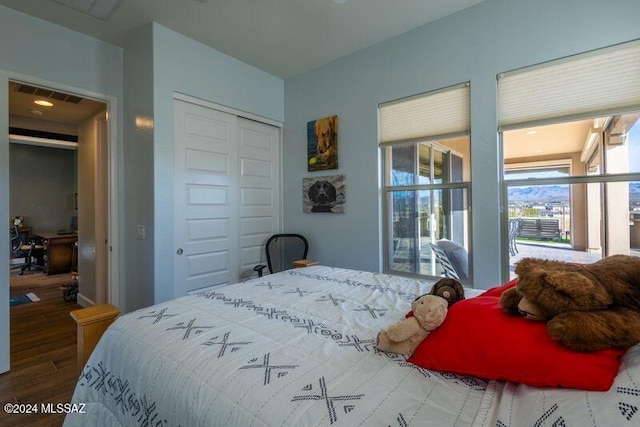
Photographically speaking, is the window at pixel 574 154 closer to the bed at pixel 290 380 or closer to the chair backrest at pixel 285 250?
the bed at pixel 290 380

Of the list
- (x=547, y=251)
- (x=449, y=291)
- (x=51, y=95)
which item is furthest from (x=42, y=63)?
(x=547, y=251)

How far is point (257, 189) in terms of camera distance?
3666mm

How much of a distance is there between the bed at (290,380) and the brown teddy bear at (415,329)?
0.04m

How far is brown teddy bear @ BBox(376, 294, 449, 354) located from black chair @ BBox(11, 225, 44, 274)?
25.9 feet

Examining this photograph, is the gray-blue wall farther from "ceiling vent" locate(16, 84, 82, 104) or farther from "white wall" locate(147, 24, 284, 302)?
"white wall" locate(147, 24, 284, 302)

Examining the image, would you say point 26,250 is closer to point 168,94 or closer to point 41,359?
point 41,359

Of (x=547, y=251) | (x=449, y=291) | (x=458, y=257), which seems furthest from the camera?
(x=458, y=257)

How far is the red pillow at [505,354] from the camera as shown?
70 centimetres

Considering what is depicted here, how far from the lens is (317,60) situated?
3.40m

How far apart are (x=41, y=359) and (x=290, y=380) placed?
2.95 metres

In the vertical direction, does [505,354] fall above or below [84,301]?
above

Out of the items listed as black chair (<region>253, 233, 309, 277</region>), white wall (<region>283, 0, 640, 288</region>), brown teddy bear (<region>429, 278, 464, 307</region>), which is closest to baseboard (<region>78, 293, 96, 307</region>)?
black chair (<region>253, 233, 309, 277</region>)

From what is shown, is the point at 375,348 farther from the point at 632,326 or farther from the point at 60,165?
the point at 60,165

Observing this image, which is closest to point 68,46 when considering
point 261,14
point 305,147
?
point 261,14
